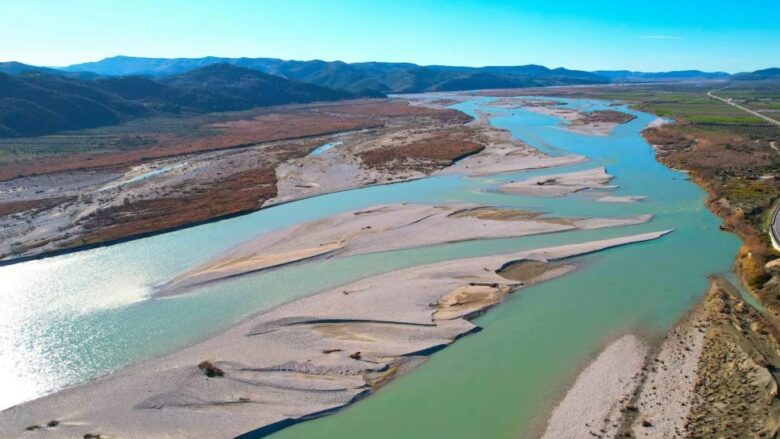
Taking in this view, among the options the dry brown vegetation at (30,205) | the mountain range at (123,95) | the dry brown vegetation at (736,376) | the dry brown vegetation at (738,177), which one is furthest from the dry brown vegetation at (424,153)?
the mountain range at (123,95)

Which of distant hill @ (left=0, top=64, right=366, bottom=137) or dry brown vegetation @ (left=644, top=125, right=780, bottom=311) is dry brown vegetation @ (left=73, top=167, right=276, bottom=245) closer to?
dry brown vegetation @ (left=644, top=125, right=780, bottom=311)

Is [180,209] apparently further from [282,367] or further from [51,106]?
[51,106]

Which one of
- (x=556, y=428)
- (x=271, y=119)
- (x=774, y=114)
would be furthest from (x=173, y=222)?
(x=774, y=114)

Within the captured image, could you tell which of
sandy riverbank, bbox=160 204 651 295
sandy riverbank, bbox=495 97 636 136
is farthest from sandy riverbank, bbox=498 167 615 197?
sandy riverbank, bbox=495 97 636 136

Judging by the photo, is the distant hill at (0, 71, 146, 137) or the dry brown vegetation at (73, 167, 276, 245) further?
the distant hill at (0, 71, 146, 137)

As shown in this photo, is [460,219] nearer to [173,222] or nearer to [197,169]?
[173,222]

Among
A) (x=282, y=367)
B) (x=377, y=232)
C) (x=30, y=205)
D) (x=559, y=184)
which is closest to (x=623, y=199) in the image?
(x=559, y=184)
